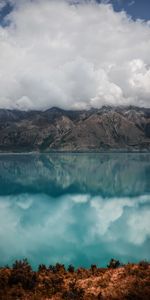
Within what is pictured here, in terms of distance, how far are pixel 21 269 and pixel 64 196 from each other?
4789 cm

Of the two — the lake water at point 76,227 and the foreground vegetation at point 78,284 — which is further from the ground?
the foreground vegetation at point 78,284

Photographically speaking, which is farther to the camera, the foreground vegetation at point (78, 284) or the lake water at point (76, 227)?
the lake water at point (76, 227)

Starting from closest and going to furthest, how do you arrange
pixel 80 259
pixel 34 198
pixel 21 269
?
pixel 21 269 → pixel 80 259 → pixel 34 198

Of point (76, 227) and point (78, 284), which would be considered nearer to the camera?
point (78, 284)

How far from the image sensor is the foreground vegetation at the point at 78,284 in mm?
13797

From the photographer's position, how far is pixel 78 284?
51.6 ft

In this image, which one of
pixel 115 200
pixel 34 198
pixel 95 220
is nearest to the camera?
pixel 95 220

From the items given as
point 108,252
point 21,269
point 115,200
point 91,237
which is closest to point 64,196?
point 115,200

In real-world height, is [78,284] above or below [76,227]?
above

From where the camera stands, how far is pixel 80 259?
26.2 meters

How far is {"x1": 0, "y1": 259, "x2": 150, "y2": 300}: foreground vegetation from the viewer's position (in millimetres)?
13797

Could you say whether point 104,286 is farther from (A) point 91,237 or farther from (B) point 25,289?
(A) point 91,237

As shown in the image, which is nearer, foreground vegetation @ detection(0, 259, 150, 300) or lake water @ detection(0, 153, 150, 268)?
foreground vegetation @ detection(0, 259, 150, 300)

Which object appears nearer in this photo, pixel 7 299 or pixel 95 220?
pixel 7 299
